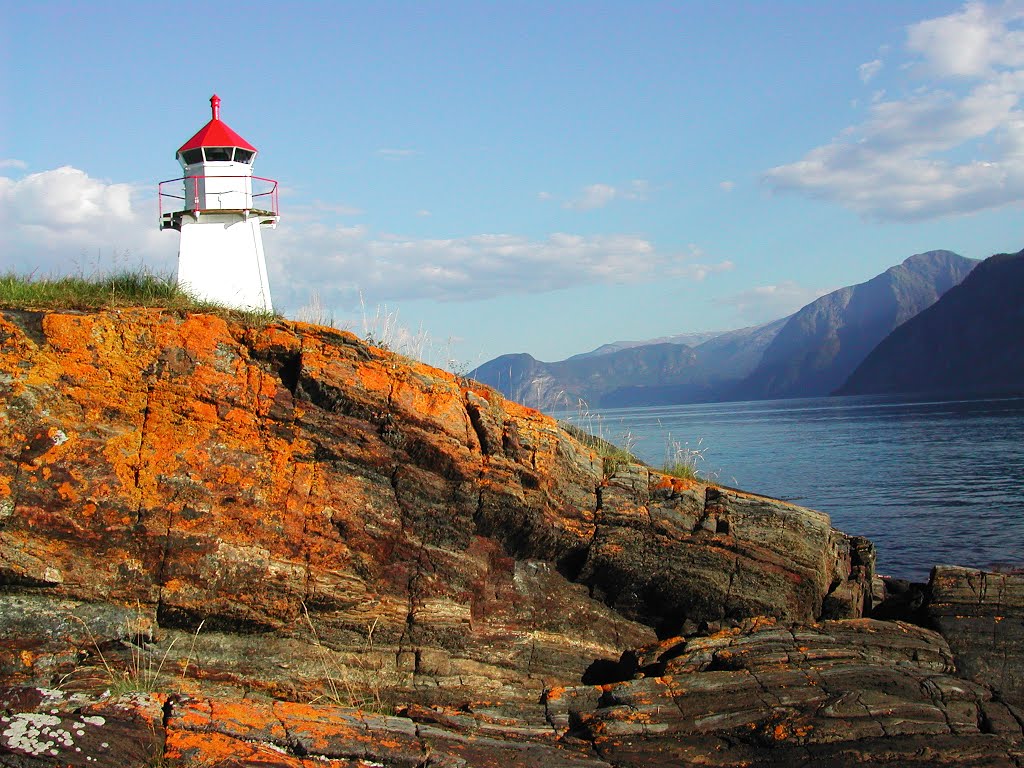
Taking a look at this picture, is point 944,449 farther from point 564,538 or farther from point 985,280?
point 985,280

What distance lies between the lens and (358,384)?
408 inches

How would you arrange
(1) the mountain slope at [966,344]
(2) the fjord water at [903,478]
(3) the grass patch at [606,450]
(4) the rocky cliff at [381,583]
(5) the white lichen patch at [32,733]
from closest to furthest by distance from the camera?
(5) the white lichen patch at [32,733], (4) the rocky cliff at [381,583], (3) the grass patch at [606,450], (2) the fjord water at [903,478], (1) the mountain slope at [966,344]

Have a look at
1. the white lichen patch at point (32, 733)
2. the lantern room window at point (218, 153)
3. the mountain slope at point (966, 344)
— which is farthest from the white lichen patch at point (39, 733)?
the mountain slope at point (966, 344)

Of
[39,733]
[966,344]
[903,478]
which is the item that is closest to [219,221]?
[39,733]

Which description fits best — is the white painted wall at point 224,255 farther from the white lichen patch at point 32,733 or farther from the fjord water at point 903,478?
the white lichen patch at point 32,733

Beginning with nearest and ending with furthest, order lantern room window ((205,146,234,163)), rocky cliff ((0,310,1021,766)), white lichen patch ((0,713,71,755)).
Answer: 1. white lichen patch ((0,713,71,755))
2. rocky cliff ((0,310,1021,766))
3. lantern room window ((205,146,234,163))

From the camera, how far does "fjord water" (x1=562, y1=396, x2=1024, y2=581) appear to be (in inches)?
940

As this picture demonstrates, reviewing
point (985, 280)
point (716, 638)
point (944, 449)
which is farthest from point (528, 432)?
point (985, 280)

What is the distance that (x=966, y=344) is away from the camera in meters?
156

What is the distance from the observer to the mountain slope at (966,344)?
5630 inches

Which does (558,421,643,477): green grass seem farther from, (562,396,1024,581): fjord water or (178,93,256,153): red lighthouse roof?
(178,93,256,153): red lighthouse roof

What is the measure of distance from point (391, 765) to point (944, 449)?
50.9 metres

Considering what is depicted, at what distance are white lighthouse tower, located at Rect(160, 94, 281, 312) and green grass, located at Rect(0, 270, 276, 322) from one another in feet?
21.7

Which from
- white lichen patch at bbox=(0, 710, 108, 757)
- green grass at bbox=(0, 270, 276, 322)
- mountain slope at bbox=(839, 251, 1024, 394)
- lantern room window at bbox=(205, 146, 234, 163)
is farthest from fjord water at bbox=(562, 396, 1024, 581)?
mountain slope at bbox=(839, 251, 1024, 394)
